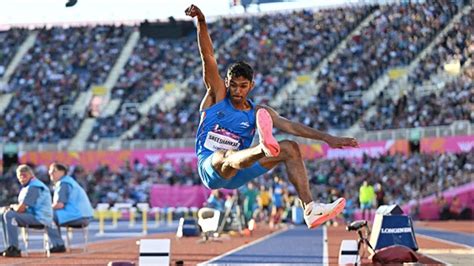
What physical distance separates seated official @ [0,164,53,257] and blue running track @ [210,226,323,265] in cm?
281

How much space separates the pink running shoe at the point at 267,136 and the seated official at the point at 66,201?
318 inches

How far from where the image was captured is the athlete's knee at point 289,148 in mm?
7457

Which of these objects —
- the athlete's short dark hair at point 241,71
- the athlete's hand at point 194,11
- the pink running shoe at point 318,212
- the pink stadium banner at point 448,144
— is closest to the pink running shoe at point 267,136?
the pink running shoe at point 318,212

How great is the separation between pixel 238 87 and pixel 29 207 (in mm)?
7131

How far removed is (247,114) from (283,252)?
747 centimetres

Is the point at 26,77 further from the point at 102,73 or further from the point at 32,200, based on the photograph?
the point at 32,200

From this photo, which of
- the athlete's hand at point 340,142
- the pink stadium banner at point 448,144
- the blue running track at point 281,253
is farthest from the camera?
the pink stadium banner at point 448,144

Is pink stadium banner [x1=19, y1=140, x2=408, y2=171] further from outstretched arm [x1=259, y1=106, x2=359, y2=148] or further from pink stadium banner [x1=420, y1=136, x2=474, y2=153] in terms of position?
outstretched arm [x1=259, y1=106, x2=359, y2=148]

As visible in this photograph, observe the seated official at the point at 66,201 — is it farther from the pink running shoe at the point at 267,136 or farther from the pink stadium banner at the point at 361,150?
the pink stadium banner at the point at 361,150

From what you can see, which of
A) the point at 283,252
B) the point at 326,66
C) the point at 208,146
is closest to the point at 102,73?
the point at 326,66

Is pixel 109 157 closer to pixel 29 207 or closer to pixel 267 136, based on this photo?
pixel 29 207

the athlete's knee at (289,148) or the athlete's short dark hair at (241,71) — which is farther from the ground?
the athlete's short dark hair at (241,71)

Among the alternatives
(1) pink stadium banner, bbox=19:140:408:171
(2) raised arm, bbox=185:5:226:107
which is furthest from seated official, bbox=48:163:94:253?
(1) pink stadium banner, bbox=19:140:408:171

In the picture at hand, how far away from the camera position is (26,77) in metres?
43.9
